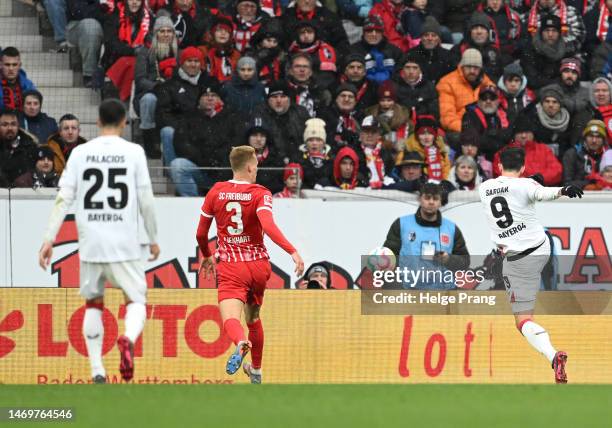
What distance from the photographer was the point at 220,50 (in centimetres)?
Answer: 1891

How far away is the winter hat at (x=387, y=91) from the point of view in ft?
60.5

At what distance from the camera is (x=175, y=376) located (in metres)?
15.2

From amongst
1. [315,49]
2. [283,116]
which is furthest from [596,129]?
[283,116]

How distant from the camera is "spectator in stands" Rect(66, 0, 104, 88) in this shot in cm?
1902

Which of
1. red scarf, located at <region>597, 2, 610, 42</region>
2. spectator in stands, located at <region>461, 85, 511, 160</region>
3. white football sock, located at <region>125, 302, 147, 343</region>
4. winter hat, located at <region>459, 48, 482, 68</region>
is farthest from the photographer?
red scarf, located at <region>597, 2, 610, 42</region>

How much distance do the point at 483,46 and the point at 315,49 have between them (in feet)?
7.73

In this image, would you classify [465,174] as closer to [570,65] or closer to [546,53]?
[570,65]

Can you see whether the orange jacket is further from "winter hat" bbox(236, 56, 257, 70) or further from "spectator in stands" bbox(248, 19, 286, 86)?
"winter hat" bbox(236, 56, 257, 70)

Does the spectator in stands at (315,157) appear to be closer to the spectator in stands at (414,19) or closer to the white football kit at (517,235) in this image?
the spectator in stands at (414,19)

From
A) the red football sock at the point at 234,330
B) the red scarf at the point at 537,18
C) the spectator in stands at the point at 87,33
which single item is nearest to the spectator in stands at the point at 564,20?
the red scarf at the point at 537,18

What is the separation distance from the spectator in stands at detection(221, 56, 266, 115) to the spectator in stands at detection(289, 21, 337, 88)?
929 millimetres

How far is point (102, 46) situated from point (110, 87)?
1.83ft

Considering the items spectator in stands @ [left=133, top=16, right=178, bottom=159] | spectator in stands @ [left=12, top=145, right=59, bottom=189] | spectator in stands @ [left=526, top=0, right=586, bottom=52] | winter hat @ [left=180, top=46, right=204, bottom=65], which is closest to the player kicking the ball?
spectator in stands @ [left=12, top=145, right=59, bottom=189]

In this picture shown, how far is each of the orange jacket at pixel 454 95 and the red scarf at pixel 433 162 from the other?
0.87m
